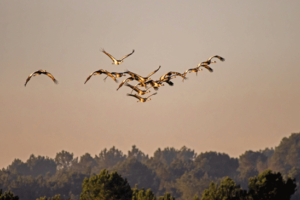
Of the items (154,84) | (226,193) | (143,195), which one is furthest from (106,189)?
(154,84)

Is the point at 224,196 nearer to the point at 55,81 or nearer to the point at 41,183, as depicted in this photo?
the point at 55,81

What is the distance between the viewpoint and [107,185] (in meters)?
95.0

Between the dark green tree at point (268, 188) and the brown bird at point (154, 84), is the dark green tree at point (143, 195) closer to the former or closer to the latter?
the dark green tree at point (268, 188)

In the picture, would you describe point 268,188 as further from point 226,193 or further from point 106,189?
point 106,189

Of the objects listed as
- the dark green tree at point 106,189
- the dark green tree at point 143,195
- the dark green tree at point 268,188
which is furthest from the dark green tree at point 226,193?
the dark green tree at point 106,189

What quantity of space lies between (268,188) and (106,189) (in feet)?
94.9

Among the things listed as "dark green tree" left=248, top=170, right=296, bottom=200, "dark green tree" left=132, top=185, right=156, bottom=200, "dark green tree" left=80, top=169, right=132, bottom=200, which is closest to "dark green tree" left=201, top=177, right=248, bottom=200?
"dark green tree" left=248, top=170, right=296, bottom=200

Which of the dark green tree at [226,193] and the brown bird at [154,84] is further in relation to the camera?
the dark green tree at [226,193]

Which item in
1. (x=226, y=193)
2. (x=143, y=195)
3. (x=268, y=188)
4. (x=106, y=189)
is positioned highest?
(x=106, y=189)

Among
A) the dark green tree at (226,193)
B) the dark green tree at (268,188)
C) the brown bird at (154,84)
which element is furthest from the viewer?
the dark green tree at (226,193)

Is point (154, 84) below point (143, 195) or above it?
above

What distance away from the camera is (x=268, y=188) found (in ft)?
264

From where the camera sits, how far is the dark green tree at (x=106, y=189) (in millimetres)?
93875

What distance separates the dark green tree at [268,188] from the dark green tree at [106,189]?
76.2 ft
